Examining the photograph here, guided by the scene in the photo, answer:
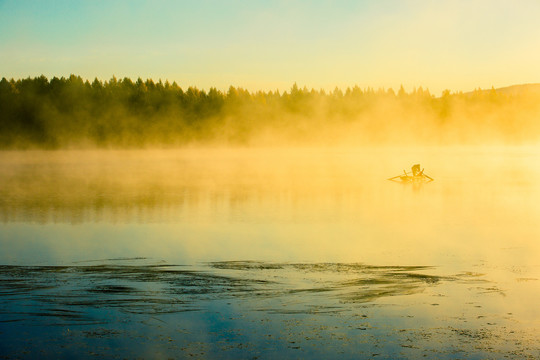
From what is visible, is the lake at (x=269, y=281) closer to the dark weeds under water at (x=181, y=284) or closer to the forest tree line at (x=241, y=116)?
the dark weeds under water at (x=181, y=284)

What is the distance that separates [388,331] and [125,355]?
3.27 meters

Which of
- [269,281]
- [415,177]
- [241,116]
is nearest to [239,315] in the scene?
[269,281]

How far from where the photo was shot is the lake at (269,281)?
313 inches

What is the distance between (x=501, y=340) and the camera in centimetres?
807

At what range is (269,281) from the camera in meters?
10.9

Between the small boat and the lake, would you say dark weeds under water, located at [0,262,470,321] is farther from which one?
the small boat

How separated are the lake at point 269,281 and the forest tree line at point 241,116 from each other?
10093cm

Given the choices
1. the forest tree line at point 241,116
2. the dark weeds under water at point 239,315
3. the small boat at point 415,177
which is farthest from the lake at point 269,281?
the forest tree line at point 241,116

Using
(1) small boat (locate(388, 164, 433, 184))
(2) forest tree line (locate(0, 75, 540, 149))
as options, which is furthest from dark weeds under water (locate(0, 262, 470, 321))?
(2) forest tree line (locate(0, 75, 540, 149))

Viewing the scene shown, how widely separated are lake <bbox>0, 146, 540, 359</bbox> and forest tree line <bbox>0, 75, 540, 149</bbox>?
101 meters

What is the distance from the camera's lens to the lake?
7.94 metres

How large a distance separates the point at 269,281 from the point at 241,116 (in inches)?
5388

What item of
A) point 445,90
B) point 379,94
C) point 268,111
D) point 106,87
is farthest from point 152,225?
point 445,90

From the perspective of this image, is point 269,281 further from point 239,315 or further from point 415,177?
point 415,177
